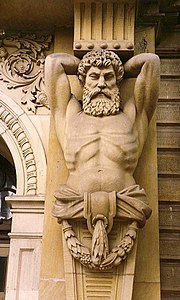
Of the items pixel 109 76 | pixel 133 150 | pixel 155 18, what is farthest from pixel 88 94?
pixel 155 18

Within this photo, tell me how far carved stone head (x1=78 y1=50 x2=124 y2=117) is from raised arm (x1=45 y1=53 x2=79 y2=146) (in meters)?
0.17

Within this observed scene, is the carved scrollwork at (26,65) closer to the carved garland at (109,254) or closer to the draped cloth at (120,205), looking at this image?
the draped cloth at (120,205)

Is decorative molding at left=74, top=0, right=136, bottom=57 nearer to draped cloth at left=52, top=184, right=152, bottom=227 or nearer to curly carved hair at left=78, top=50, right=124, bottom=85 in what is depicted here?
curly carved hair at left=78, top=50, right=124, bottom=85

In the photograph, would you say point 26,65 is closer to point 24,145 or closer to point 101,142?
point 24,145

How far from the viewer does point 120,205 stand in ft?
13.4

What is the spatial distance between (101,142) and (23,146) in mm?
1207

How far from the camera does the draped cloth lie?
409 cm

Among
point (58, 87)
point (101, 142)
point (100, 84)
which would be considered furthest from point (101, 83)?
point (101, 142)

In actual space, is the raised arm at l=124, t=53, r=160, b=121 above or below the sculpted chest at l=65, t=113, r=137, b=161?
above

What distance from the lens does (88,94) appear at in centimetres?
459

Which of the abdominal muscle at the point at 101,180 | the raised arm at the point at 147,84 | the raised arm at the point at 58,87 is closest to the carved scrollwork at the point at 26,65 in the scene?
the raised arm at the point at 58,87

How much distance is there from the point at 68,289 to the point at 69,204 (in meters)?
0.70

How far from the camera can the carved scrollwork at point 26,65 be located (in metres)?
5.52

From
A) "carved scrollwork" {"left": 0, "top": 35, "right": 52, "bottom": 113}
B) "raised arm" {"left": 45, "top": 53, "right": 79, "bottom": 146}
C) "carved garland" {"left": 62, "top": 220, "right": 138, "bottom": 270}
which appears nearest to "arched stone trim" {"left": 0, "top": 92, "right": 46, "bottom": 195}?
"carved scrollwork" {"left": 0, "top": 35, "right": 52, "bottom": 113}
